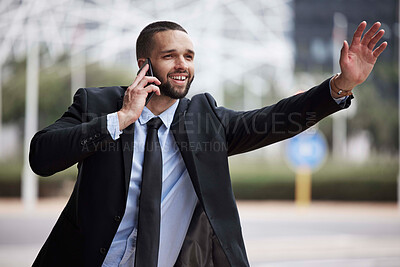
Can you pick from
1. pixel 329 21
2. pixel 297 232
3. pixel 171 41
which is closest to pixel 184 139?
pixel 171 41

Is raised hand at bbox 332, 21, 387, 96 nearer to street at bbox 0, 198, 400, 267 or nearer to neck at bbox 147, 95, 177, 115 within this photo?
neck at bbox 147, 95, 177, 115

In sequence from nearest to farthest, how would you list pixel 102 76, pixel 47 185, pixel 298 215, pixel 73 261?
pixel 73 261, pixel 298 215, pixel 47 185, pixel 102 76

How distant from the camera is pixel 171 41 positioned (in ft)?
8.64

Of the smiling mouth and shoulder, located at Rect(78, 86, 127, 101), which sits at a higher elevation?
the smiling mouth

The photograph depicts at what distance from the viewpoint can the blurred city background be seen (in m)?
17.2

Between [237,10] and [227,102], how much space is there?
3.99m

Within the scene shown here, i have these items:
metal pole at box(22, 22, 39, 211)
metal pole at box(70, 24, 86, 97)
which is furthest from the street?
metal pole at box(70, 24, 86, 97)

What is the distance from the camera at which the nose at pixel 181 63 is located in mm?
2609

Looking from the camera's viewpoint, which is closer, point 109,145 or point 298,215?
point 109,145

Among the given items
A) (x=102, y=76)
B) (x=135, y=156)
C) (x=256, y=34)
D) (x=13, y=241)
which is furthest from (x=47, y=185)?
(x=135, y=156)

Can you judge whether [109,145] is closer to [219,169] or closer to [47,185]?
[219,169]

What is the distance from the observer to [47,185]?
57.3 ft

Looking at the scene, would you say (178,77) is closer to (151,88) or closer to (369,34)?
(151,88)

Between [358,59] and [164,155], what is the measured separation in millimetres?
907
